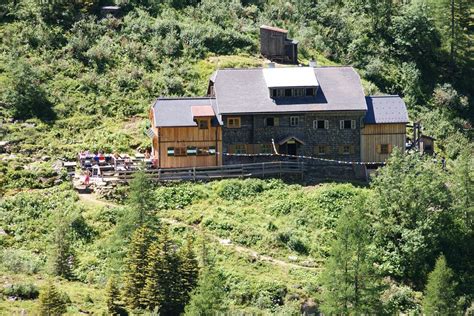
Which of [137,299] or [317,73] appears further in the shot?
[317,73]

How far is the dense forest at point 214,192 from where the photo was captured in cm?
5609

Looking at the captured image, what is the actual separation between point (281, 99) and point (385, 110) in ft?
25.0

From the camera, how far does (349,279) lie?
184 ft

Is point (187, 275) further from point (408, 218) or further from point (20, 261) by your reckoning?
point (408, 218)

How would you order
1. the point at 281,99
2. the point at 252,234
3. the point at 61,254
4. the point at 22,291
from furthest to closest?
the point at 281,99 < the point at 252,234 < the point at 61,254 < the point at 22,291

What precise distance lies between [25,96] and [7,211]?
52.3 feet

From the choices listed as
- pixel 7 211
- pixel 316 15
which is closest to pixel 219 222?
pixel 7 211

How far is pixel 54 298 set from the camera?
162ft

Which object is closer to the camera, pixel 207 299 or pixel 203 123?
A: pixel 207 299

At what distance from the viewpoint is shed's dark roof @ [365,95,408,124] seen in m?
73.6

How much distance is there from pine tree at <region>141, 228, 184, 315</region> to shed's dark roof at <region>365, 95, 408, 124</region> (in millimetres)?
23371

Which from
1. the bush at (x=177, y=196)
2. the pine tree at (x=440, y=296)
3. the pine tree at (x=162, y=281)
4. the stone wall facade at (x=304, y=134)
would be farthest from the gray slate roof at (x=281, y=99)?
the pine tree at (x=162, y=281)


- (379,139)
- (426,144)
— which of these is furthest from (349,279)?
(426,144)

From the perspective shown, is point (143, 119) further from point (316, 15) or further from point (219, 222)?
point (316, 15)
